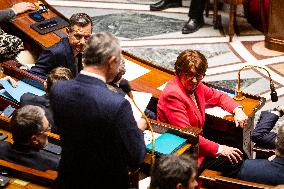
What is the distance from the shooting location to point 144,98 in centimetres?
373

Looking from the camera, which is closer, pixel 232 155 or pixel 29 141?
pixel 29 141

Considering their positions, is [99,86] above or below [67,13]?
above

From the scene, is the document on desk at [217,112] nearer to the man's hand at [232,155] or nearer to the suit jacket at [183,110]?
the suit jacket at [183,110]

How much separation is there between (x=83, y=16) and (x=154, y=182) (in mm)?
2133

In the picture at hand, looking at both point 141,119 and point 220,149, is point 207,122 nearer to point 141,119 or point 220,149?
point 220,149

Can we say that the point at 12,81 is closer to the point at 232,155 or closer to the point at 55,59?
the point at 55,59

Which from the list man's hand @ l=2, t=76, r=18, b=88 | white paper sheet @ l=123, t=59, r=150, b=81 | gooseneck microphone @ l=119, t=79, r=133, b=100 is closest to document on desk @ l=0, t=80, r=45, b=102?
man's hand @ l=2, t=76, r=18, b=88

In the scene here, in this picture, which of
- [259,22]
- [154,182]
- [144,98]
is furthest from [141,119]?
[259,22]

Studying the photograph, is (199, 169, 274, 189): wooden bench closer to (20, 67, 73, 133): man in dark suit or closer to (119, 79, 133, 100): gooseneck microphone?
(119, 79, 133, 100): gooseneck microphone

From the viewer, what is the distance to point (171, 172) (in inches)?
95.4

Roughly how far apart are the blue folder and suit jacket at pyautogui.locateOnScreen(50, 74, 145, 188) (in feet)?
1.81

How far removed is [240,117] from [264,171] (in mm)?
709

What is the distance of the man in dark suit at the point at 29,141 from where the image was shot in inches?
121

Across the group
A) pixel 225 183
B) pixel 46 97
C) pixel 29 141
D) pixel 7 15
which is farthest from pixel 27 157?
pixel 7 15
